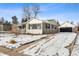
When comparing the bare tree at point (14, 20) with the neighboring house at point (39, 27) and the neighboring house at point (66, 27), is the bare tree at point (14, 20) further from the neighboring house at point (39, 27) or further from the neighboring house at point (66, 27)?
the neighboring house at point (66, 27)

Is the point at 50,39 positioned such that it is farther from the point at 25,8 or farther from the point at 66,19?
the point at 25,8

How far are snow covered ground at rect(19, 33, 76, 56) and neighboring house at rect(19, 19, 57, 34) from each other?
0.35ft

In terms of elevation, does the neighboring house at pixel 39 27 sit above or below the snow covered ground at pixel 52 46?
above

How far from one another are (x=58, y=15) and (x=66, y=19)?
0.10 metres

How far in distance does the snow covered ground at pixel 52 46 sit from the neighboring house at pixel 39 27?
0.35 feet

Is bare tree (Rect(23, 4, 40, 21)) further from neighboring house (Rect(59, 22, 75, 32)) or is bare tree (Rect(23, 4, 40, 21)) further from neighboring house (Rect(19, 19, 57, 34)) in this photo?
neighboring house (Rect(59, 22, 75, 32))

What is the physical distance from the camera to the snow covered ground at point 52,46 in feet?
7.58

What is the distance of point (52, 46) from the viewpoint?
7.64 feet

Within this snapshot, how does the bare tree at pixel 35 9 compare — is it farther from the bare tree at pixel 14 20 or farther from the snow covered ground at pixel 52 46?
the snow covered ground at pixel 52 46

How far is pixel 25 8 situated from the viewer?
2338 mm

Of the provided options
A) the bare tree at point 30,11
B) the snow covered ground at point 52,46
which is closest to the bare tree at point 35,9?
the bare tree at point 30,11

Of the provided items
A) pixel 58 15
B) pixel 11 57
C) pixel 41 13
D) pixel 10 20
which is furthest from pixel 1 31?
pixel 58 15

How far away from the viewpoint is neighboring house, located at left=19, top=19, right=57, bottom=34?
7.72 ft

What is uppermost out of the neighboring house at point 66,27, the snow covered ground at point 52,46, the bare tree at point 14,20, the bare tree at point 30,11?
the bare tree at point 30,11
